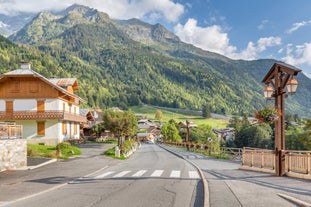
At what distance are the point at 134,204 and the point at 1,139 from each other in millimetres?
16145

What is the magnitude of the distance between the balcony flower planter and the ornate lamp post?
52 centimetres

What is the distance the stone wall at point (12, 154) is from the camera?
23.0 meters

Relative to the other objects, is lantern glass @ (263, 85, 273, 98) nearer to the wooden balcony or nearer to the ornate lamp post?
the ornate lamp post

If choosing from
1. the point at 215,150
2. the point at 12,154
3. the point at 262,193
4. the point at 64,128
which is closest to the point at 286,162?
the point at 262,193

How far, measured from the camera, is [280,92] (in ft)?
57.8

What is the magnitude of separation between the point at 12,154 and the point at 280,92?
58.2 ft

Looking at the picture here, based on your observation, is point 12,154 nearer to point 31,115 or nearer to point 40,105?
point 31,115

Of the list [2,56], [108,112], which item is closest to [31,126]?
[108,112]

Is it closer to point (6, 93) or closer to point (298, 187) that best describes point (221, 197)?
point (298, 187)

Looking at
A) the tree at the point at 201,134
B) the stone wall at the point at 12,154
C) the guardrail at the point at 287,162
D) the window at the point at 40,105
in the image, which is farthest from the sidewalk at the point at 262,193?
the tree at the point at 201,134

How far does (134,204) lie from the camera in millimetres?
10727

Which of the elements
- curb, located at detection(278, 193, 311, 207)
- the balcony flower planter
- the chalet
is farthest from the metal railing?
the chalet

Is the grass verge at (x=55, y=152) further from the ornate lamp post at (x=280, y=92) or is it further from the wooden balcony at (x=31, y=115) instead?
the ornate lamp post at (x=280, y=92)

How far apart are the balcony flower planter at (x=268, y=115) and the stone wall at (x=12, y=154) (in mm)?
16189
